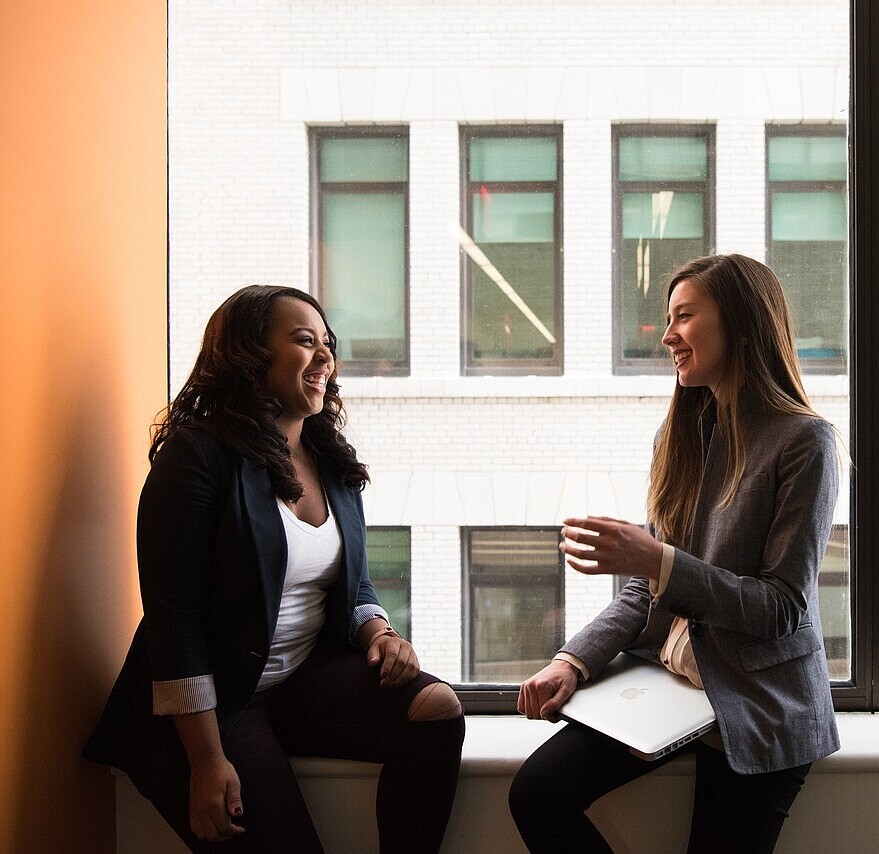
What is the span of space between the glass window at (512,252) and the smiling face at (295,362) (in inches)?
25.5

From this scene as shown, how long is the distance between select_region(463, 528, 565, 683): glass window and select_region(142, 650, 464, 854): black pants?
0.60 meters

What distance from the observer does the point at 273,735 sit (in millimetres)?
1736

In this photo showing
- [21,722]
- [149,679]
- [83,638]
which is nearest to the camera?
[21,722]

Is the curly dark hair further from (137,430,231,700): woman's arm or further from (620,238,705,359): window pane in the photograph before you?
(620,238,705,359): window pane

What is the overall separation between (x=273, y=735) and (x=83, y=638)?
1.50ft

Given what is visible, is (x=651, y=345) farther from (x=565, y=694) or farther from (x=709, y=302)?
(x=565, y=694)

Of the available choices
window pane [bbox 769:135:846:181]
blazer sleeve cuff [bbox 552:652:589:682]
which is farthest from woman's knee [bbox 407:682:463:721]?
window pane [bbox 769:135:846:181]

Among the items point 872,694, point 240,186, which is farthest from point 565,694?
point 240,186

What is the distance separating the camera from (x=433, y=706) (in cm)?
175

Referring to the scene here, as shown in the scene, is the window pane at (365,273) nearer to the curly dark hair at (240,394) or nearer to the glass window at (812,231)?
the curly dark hair at (240,394)

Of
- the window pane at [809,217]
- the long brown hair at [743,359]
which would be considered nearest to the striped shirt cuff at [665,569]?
the long brown hair at [743,359]

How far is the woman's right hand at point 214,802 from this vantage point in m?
1.52

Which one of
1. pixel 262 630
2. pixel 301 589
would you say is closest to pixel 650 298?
pixel 301 589

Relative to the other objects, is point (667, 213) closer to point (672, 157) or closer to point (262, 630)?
point (672, 157)
